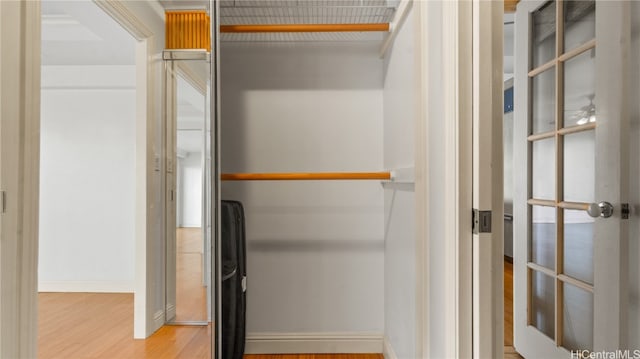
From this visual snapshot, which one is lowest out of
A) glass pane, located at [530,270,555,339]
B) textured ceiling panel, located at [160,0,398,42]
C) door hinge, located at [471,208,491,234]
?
glass pane, located at [530,270,555,339]

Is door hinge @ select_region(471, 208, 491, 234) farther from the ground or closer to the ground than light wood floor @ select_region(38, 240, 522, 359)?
farther from the ground

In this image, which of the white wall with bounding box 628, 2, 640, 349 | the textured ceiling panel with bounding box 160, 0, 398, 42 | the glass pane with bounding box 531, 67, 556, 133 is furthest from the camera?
the textured ceiling panel with bounding box 160, 0, 398, 42

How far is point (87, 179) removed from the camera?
125 centimetres

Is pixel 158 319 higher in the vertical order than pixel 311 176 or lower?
lower

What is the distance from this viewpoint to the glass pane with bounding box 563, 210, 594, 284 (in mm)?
1373

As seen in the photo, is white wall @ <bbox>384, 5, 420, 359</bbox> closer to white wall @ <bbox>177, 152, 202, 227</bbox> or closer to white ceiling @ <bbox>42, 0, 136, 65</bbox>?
white wall @ <bbox>177, 152, 202, 227</bbox>

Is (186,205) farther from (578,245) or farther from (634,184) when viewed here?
(578,245)

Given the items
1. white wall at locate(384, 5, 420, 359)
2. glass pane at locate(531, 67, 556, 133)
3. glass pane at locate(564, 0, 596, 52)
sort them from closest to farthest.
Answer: glass pane at locate(564, 0, 596, 52) < white wall at locate(384, 5, 420, 359) < glass pane at locate(531, 67, 556, 133)

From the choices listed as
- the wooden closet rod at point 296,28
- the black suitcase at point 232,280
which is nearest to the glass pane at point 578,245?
the wooden closet rod at point 296,28

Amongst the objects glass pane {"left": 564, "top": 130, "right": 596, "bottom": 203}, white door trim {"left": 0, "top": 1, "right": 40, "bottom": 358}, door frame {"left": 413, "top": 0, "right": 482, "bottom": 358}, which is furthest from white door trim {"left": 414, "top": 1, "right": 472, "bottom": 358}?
white door trim {"left": 0, "top": 1, "right": 40, "bottom": 358}

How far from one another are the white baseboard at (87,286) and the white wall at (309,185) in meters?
0.75

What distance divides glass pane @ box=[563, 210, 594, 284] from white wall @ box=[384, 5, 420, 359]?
2.15 feet

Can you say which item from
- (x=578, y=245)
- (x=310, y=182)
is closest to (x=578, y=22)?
(x=578, y=245)

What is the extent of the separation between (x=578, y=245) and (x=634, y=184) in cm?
53
